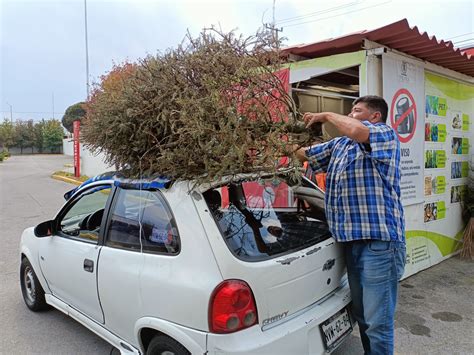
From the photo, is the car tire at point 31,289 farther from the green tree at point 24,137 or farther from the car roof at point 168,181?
the green tree at point 24,137

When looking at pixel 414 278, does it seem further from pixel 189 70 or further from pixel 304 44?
pixel 189 70

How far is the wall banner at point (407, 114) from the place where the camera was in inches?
165

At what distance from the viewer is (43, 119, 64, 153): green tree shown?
185 feet

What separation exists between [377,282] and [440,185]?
3.36m

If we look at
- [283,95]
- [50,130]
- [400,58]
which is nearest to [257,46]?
[283,95]

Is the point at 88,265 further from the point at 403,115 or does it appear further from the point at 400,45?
the point at 400,45

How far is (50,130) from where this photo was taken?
56844 mm

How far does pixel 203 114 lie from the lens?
215cm

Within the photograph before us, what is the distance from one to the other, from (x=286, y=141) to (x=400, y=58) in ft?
9.27

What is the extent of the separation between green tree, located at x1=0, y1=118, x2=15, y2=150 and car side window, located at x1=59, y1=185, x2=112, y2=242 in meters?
60.6

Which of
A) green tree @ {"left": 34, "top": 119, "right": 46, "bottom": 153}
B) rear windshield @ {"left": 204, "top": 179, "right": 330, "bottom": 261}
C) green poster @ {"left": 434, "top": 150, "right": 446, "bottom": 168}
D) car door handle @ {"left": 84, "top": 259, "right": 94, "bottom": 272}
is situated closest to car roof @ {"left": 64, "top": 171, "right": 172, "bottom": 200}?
rear windshield @ {"left": 204, "top": 179, "right": 330, "bottom": 261}

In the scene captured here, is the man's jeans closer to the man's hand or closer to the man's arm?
the man's arm

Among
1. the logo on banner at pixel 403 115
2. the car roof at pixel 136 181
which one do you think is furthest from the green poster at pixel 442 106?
the car roof at pixel 136 181

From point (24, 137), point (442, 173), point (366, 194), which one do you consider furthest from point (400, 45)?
point (24, 137)
